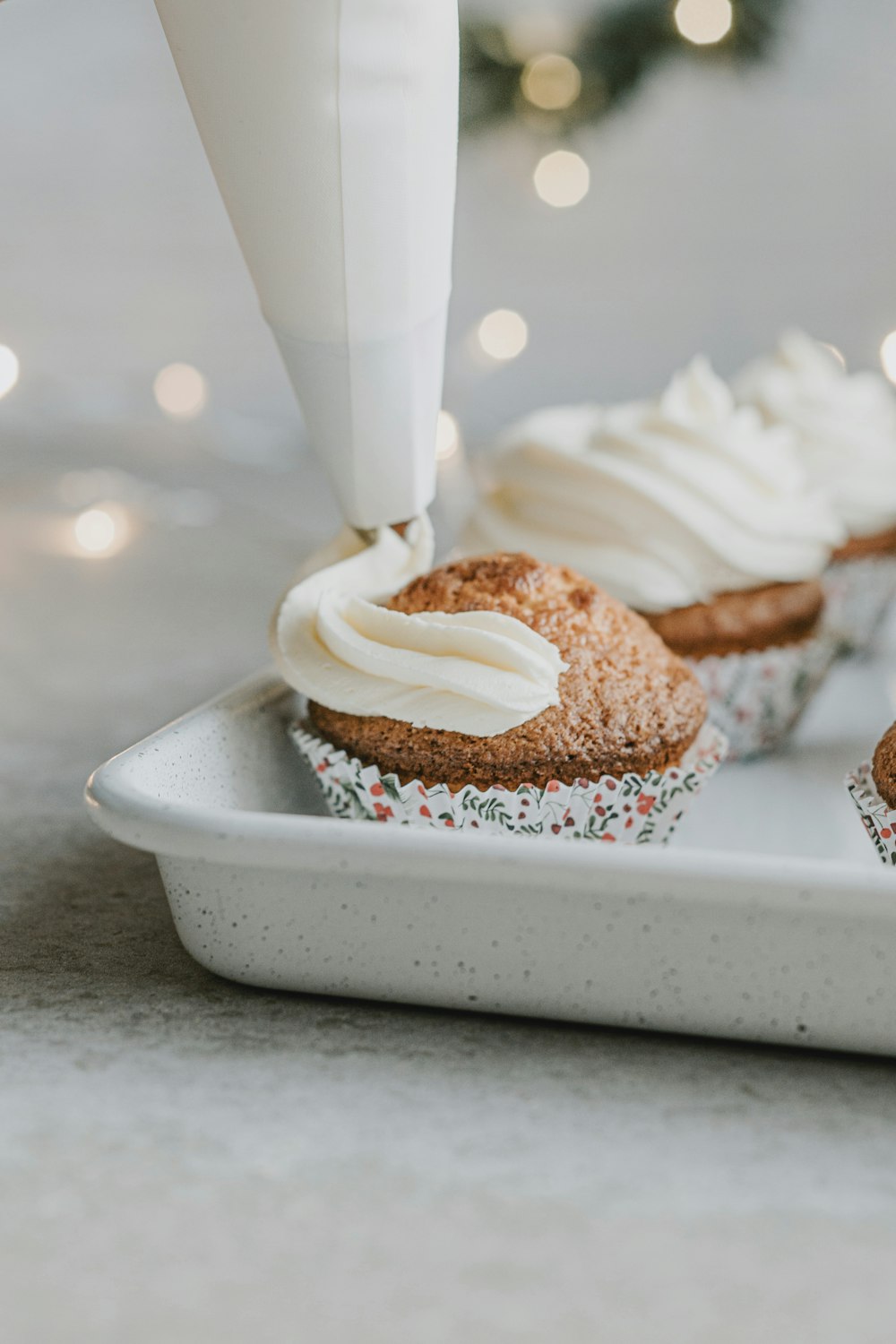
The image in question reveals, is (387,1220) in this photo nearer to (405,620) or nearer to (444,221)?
(405,620)

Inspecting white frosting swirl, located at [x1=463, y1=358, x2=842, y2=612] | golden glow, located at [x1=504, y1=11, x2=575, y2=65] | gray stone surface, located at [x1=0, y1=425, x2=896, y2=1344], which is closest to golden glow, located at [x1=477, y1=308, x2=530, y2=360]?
golden glow, located at [x1=504, y1=11, x2=575, y2=65]

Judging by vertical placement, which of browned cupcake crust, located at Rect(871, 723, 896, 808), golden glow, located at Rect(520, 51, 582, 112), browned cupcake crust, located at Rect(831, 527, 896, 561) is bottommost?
browned cupcake crust, located at Rect(831, 527, 896, 561)

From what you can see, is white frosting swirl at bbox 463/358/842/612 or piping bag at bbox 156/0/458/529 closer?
Result: piping bag at bbox 156/0/458/529

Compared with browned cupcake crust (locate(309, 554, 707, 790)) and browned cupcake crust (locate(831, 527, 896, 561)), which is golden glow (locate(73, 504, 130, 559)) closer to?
browned cupcake crust (locate(831, 527, 896, 561))

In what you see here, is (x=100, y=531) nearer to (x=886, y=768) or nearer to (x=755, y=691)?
(x=755, y=691)

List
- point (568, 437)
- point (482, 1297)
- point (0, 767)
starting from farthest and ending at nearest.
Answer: point (568, 437) < point (0, 767) < point (482, 1297)

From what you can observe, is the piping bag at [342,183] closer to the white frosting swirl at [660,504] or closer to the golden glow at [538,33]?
the white frosting swirl at [660,504]

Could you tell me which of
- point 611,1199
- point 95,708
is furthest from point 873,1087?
point 95,708
